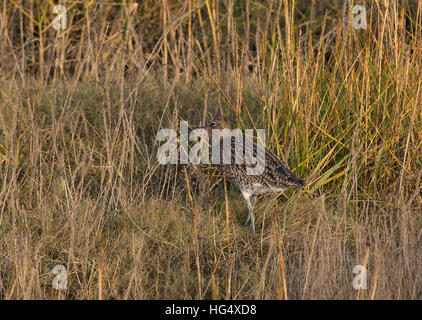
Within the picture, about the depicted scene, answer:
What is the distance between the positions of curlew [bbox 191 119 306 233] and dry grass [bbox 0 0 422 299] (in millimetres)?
160

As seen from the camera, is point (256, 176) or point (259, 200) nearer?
point (256, 176)

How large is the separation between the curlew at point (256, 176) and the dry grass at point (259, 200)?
16 centimetres

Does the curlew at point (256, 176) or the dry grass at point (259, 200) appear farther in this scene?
the curlew at point (256, 176)

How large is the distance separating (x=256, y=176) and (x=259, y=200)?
507 mm

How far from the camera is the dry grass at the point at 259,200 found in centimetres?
357

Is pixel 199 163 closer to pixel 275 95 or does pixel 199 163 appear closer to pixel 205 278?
pixel 275 95

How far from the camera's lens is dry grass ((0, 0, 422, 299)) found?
11.7 ft

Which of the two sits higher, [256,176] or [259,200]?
[256,176]

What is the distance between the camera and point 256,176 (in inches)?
168

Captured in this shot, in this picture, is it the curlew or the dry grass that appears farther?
the curlew

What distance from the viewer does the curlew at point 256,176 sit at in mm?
4141

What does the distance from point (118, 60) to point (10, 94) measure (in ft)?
4.19

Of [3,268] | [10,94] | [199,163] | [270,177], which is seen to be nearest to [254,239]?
[270,177]

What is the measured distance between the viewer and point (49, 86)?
20.7 feet
